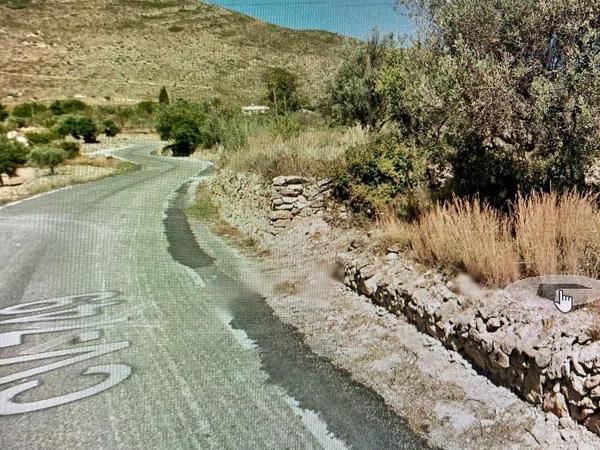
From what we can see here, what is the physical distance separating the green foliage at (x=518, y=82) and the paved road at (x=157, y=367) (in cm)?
351

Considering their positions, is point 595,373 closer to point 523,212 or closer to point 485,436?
point 485,436

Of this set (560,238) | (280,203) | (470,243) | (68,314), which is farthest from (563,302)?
(280,203)

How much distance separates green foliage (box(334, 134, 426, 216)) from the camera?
328 inches

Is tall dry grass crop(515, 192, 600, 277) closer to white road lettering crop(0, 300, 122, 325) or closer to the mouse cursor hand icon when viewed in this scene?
the mouse cursor hand icon

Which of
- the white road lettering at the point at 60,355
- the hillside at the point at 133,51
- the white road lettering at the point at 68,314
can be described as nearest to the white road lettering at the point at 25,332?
the white road lettering at the point at 68,314

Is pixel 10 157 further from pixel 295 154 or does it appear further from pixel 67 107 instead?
pixel 67 107

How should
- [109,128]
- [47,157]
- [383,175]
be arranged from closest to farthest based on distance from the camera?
[383,175]
[47,157]
[109,128]

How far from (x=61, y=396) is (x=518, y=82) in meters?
5.78

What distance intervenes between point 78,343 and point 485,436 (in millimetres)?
4188

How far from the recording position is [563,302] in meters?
3.83

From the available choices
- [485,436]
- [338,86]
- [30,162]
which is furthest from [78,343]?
[30,162]

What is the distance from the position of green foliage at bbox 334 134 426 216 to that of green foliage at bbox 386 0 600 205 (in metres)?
1.52

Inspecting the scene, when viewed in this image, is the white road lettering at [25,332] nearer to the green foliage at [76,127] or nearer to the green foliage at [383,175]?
the green foliage at [383,175]

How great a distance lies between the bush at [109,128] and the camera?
5651 centimetres
